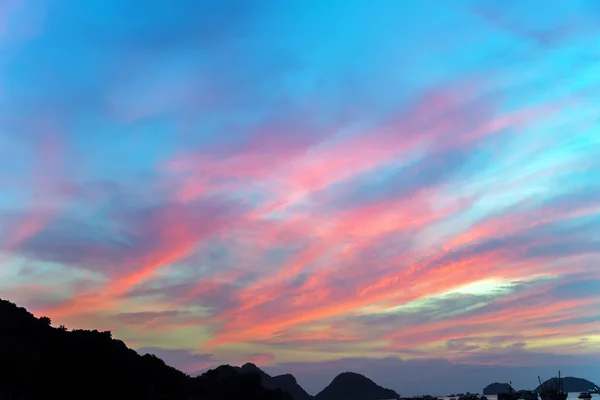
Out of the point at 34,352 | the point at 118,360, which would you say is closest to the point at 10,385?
the point at 34,352

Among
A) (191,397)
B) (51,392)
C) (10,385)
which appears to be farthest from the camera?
(191,397)

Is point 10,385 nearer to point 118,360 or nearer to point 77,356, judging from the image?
point 77,356

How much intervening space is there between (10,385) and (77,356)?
13.9 m

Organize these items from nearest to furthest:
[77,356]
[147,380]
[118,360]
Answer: [77,356] → [118,360] → [147,380]

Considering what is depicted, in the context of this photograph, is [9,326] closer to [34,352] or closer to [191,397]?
[34,352]

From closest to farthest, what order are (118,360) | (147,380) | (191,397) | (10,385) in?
(10,385), (118,360), (147,380), (191,397)

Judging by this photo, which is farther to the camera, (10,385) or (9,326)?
(9,326)

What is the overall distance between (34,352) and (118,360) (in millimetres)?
16949

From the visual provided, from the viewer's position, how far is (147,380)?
11425 centimetres

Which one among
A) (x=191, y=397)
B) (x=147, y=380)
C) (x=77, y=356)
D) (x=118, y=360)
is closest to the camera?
(x=77, y=356)

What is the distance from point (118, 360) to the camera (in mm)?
102125

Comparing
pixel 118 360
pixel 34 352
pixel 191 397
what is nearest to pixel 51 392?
pixel 34 352

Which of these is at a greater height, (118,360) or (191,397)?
(118,360)

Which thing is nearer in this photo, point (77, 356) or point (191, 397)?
point (77, 356)
